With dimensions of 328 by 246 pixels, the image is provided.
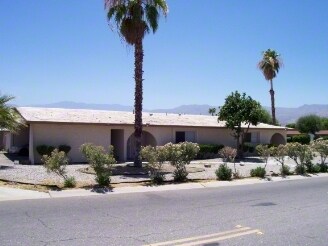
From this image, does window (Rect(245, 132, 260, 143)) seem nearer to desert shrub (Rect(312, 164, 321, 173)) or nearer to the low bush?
desert shrub (Rect(312, 164, 321, 173))

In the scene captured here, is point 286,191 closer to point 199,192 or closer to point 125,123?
point 199,192

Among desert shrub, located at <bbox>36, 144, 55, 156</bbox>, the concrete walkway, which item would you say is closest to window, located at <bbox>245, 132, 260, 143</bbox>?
the concrete walkway

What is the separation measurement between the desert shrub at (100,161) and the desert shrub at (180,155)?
2632mm

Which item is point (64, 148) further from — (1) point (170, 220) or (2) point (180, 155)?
(1) point (170, 220)

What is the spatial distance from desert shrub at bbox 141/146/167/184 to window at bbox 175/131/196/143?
15.2 metres

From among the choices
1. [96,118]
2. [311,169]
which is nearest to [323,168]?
[311,169]

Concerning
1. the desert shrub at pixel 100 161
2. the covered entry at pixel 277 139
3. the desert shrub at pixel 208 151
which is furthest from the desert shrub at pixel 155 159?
the covered entry at pixel 277 139

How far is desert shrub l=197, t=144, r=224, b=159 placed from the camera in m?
31.8

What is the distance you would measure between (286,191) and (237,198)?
2.86 metres

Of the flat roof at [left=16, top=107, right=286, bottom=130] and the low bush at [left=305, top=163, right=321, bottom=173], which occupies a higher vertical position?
the flat roof at [left=16, top=107, right=286, bottom=130]

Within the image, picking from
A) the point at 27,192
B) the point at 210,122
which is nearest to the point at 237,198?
the point at 27,192

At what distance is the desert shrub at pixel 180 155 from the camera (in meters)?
16.6

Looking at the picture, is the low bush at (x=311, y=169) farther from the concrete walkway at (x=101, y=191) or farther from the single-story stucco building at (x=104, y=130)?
the single-story stucco building at (x=104, y=130)

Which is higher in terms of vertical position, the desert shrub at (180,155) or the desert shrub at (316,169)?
the desert shrub at (180,155)
